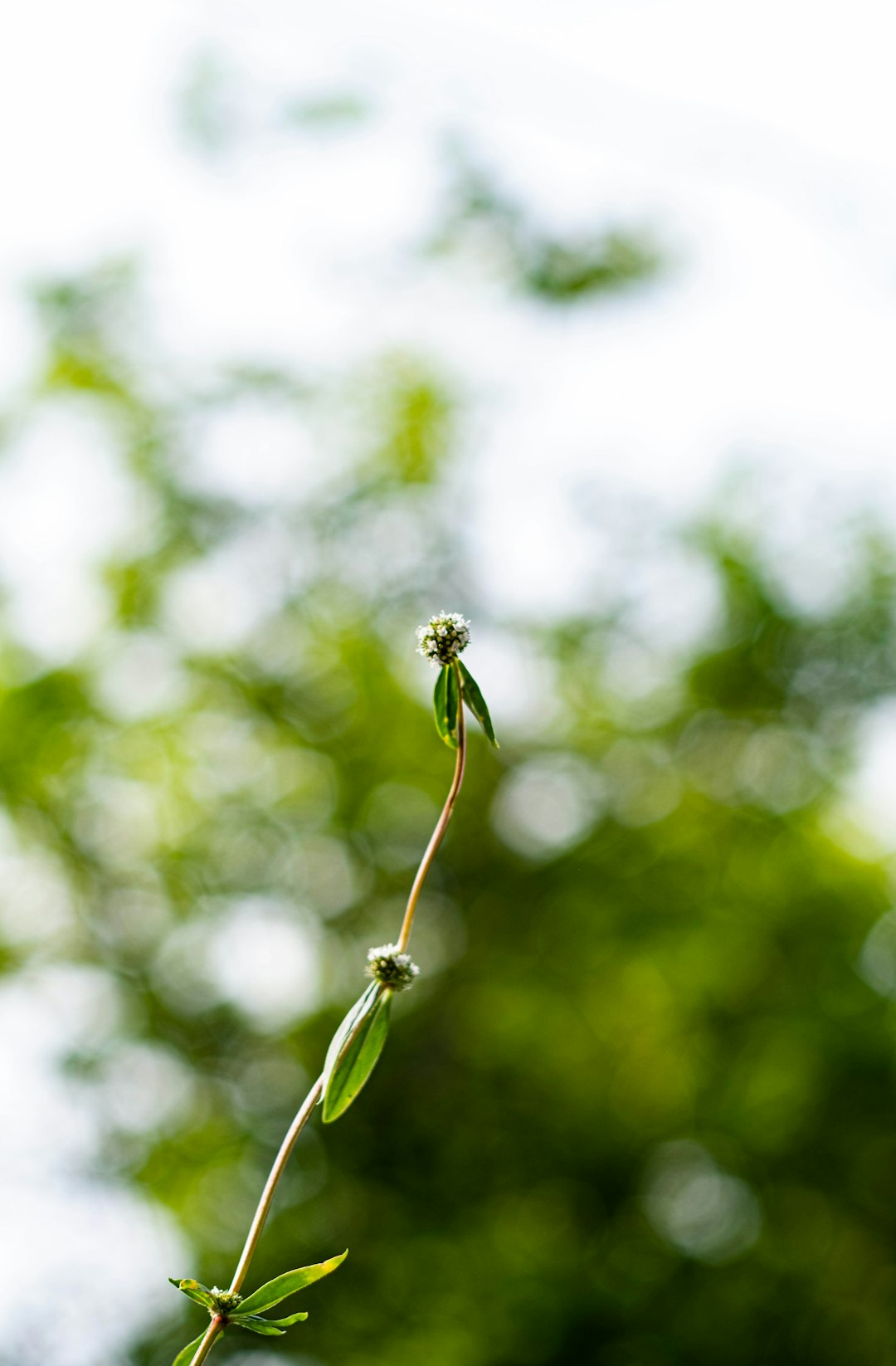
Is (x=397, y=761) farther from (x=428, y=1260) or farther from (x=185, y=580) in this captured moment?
(x=428, y=1260)

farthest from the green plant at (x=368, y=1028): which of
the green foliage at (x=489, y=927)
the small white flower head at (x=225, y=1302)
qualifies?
the green foliage at (x=489, y=927)

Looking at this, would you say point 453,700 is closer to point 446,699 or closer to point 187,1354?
point 446,699

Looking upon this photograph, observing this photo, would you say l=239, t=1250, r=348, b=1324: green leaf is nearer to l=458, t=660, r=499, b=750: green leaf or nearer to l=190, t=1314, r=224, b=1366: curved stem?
l=190, t=1314, r=224, b=1366: curved stem

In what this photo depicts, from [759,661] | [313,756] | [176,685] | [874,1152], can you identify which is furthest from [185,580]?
[874,1152]

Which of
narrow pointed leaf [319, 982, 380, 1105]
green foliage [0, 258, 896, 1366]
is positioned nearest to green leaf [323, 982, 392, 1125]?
narrow pointed leaf [319, 982, 380, 1105]

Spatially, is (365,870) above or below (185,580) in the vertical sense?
below

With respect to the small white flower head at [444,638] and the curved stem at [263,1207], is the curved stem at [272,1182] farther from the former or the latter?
the small white flower head at [444,638]

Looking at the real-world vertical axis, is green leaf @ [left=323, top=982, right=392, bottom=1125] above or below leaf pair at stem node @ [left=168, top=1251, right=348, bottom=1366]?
above

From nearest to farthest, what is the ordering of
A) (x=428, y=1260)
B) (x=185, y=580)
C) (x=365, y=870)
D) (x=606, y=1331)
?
(x=606, y=1331), (x=428, y=1260), (x=365, y=870), (x=185, y=580)
